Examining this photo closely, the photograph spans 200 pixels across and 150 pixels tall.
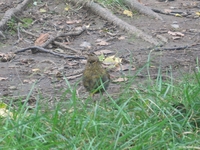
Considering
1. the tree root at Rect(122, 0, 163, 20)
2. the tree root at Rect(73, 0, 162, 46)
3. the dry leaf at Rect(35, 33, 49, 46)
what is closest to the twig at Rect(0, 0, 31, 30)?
the dry leaf at Rect(35, 33, 49, 46)

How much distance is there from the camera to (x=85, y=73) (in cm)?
479

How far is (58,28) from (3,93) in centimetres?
270

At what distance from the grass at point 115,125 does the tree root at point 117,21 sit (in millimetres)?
2685

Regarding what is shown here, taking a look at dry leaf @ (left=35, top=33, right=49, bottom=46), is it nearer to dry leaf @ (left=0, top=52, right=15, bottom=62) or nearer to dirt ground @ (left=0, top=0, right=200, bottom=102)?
dirt ground @ (left=0, top=0, right=200, bottom=102)

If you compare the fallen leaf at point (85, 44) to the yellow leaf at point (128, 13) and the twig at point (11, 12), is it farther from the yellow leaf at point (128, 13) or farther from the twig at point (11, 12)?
the yellow leaf at point (128, 13)

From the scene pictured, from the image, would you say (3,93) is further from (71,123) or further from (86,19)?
(86,19)

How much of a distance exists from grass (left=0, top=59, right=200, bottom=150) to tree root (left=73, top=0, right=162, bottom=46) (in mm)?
2685

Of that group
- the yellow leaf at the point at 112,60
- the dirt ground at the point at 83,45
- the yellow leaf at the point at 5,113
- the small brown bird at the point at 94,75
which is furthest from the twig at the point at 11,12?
the yellow leaf at the point at 5,113

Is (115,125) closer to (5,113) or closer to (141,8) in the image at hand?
(5,113)

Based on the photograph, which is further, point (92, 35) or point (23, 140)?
point (92, 35)

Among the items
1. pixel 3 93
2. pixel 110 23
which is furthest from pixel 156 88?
pixel 110 23

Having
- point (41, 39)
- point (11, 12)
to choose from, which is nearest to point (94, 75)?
point (41, 39)

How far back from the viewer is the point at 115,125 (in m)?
3.74

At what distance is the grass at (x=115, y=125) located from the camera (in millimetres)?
3566
